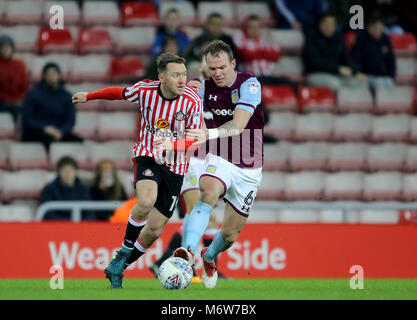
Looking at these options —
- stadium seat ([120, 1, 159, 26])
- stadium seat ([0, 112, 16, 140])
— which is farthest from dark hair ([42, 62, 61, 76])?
stadium seat ([120, 1, 159, 26])

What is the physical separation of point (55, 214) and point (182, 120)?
12.6 feet

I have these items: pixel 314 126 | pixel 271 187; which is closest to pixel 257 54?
pixel 314 126

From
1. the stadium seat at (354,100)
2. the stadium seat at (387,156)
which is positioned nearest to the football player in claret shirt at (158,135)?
the stadium seat at (387,156)

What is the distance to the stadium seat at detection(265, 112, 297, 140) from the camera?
43.7 ft

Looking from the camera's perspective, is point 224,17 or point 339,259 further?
point 224,17

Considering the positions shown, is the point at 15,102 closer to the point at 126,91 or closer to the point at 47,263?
the point at 47,263

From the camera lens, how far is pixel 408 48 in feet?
49.1

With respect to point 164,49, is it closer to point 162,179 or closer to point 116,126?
point 116,126

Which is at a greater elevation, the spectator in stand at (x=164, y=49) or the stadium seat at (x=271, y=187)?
the spectator in stand at (x=164, y=49)

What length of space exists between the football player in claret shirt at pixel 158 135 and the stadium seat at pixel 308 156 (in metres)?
5.17

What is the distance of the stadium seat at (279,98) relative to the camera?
13.6m

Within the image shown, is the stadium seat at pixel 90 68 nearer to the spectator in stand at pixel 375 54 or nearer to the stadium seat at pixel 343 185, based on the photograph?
the stadium seat at pixel 343 185
